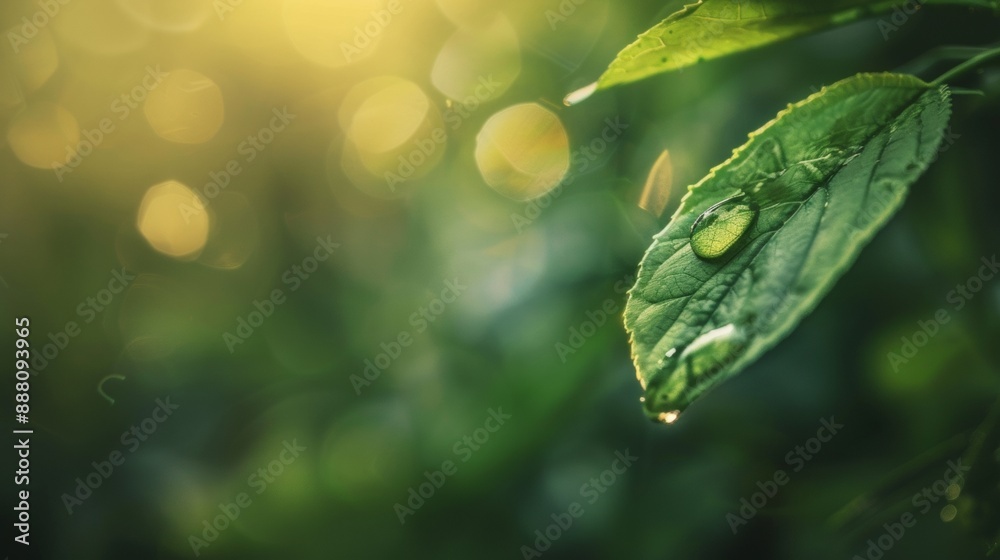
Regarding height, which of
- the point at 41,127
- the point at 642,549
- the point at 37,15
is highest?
the point at 37,15

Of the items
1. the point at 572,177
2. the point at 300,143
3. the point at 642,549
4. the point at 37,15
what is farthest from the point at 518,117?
the point at 37,15

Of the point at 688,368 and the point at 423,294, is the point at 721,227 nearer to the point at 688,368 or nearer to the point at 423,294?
the point at 688,368

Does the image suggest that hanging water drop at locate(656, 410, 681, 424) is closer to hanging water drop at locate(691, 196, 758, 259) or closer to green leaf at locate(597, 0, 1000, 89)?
hanging water drop at locate(691, 196, 758, 259)

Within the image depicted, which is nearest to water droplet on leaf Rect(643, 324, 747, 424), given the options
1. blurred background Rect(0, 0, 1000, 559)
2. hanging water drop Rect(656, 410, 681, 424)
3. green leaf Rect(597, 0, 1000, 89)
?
hanging water drop Rect(656, 410, 681, 424)

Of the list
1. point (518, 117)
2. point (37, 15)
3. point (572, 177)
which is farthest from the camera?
point (37, 15)

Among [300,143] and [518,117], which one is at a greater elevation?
[300,143]

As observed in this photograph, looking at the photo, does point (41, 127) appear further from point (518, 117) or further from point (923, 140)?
point (923, 140)

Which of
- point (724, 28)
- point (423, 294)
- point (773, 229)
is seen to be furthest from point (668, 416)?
point (423, 294)
